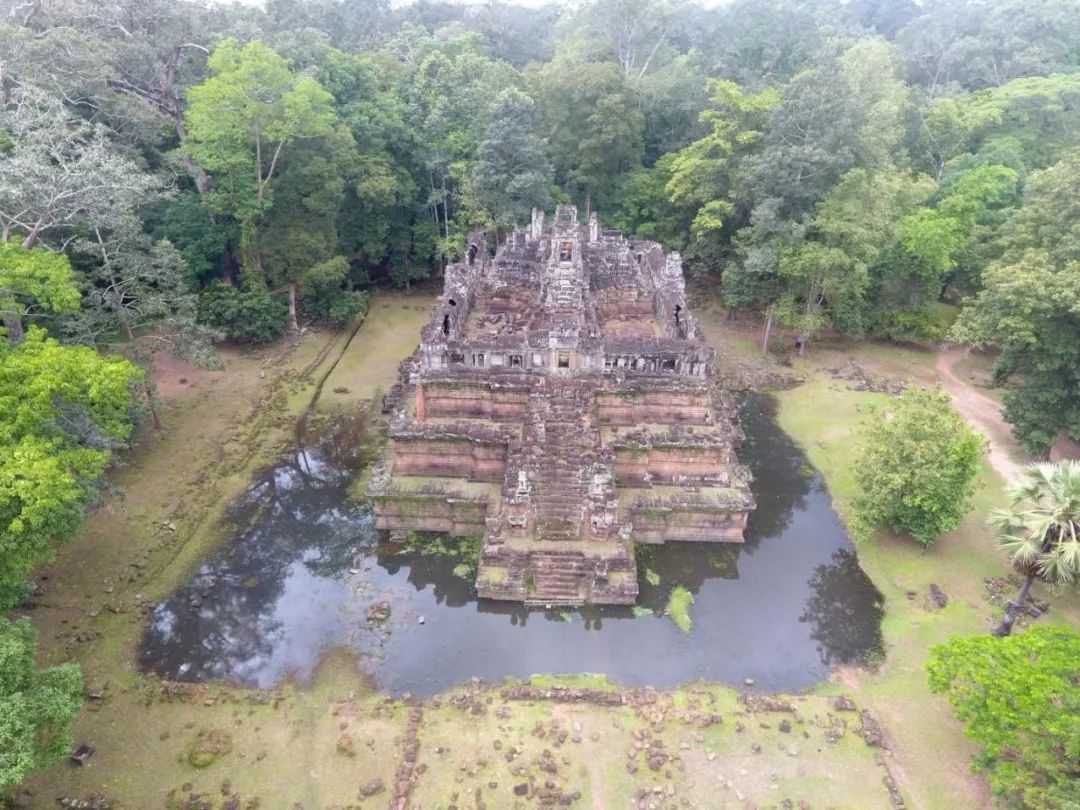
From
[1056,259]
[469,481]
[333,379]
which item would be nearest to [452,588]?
[469,481]

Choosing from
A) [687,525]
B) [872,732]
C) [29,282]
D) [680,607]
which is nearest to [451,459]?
[687,525]

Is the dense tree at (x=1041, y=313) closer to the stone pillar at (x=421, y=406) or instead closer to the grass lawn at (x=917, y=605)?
the grass lawn at (x=917, y=605)

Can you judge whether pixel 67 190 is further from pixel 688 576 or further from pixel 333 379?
pixel 688 576

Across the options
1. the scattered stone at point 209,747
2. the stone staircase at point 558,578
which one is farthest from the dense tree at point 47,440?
the stone staircase at point 558,578

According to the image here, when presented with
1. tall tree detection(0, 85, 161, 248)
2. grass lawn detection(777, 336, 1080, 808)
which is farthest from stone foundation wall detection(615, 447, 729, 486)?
tall tree detection(0, 85, 161, 248)

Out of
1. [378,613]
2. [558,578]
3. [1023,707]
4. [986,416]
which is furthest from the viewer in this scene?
[986,416]

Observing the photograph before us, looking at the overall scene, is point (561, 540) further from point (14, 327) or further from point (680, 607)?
point (14, 327)
